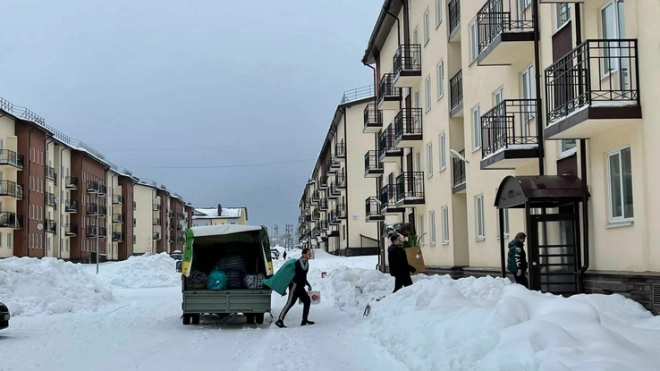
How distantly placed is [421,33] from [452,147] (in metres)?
7.50

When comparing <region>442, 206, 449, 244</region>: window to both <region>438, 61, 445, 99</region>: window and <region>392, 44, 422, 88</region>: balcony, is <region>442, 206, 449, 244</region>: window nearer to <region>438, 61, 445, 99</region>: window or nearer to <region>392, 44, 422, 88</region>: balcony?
<region>438, 61, 445, 99</region>: window

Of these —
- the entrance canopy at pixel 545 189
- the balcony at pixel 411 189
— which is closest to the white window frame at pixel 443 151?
the balcony at pixel 411 189

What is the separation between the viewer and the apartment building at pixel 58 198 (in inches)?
2477

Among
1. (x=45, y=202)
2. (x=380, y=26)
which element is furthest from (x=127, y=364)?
(x=45, y=202)

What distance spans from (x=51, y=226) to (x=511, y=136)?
2477 inches

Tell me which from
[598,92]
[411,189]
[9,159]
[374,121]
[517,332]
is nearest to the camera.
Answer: [517,332]

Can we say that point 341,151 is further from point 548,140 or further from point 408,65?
point 548,140

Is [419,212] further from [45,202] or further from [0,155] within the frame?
[45,202]

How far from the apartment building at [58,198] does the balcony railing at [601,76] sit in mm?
40979

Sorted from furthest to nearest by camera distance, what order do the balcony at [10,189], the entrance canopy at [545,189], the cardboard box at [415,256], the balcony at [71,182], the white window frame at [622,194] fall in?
the balcony at [71,182], the balcony at [10,189], the cardboard box at [415,256], the entrance canopy at [545,189], the white window frame at [622,194]

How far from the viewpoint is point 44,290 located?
73.2ft

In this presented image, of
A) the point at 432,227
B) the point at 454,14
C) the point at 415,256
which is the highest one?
the point at 454,14

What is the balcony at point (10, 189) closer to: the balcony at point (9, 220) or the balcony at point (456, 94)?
the balcony at point (9, 220)

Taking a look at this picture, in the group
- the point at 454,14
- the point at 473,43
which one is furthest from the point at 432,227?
the point at 473,43
